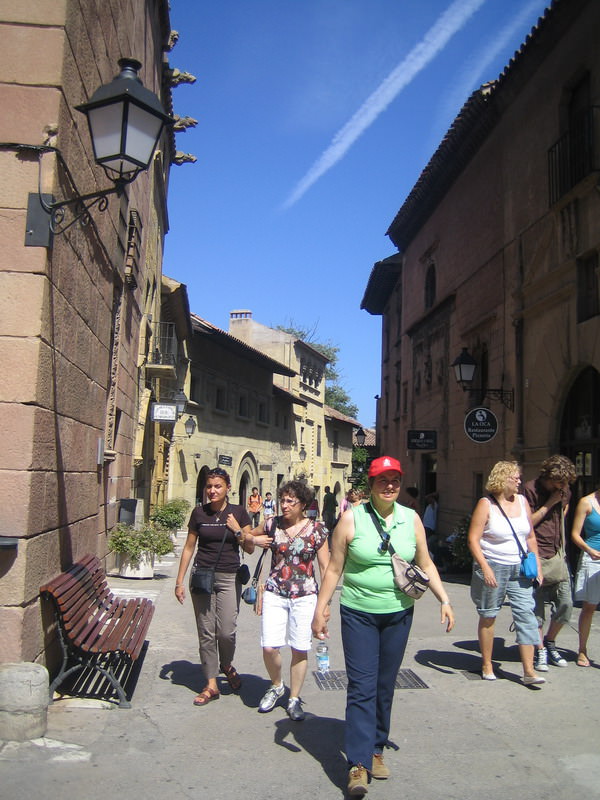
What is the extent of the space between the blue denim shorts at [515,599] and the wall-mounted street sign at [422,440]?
1281 cm

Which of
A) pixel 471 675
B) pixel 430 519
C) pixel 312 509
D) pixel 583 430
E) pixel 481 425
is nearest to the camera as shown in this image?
pixel 471 675

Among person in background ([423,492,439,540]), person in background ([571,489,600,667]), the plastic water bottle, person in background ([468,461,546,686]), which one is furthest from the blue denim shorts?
person in background ([423,492,439,540])

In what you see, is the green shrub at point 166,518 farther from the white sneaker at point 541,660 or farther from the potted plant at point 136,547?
the white sneaker at point 541,660

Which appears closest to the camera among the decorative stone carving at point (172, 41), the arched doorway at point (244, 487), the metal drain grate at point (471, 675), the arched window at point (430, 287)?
the metal drain grate at point (471, 675)

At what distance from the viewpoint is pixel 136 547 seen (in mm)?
11836

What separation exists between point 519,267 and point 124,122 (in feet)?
34.5

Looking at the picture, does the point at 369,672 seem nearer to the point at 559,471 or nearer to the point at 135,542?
the point at 559,471

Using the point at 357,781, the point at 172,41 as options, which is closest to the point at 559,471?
the point at 357,781

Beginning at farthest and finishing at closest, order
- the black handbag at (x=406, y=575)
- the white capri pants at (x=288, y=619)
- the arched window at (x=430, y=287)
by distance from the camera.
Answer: the arched window at (x=430, y=287) < the white capri pants at (x=288, y=619) < the black handbag at (x=406, y=575)

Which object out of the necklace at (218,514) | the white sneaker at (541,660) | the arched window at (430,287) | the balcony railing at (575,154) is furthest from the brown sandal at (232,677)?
the arched window at (430,287)

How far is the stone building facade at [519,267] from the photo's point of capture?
455 inches

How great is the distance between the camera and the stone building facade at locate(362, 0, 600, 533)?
11.6m

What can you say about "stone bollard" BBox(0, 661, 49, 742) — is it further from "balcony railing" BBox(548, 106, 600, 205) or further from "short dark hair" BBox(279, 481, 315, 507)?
"balcony railing" BBox(548, 106, 600, 205)

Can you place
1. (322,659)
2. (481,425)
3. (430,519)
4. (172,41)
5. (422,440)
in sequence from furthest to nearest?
(422,440)
(430,519)
(172,41)
(481,425)
(322,659)
